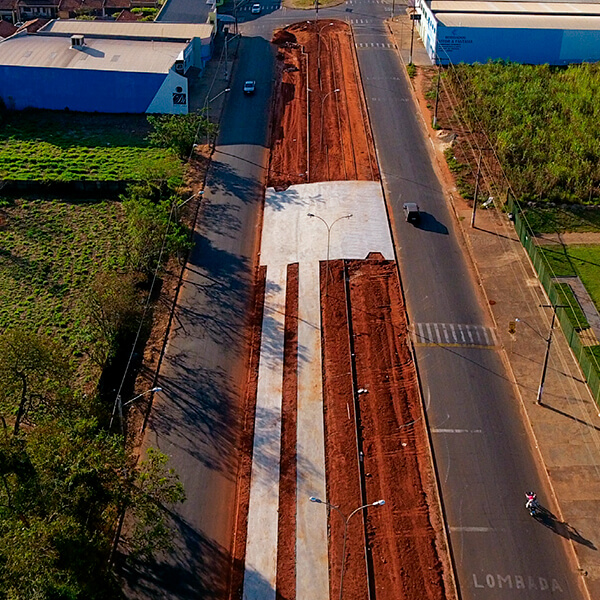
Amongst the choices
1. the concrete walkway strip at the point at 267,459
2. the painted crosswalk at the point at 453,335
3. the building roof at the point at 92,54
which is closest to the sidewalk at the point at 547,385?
the painted crosswalk at the point at 453,335

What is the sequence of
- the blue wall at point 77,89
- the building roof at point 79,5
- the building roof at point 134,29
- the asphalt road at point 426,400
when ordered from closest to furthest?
1. the asphalt road at point 426,400
2. the blue wall at point 77,89
3. the building roof at point 134,29
4. the building roof at point 79,5

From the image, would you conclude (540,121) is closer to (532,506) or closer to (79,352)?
(532,506)

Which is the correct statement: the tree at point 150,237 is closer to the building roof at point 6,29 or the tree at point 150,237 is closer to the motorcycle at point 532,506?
the motorcycle at point 532,506

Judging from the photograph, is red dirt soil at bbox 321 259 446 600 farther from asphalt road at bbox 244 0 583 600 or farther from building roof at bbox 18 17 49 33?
building roof at bbox 18 17 49 33

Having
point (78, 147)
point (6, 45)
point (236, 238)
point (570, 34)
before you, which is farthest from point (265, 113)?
point (570, 34)

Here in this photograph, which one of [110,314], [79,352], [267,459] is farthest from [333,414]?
[79,352]
